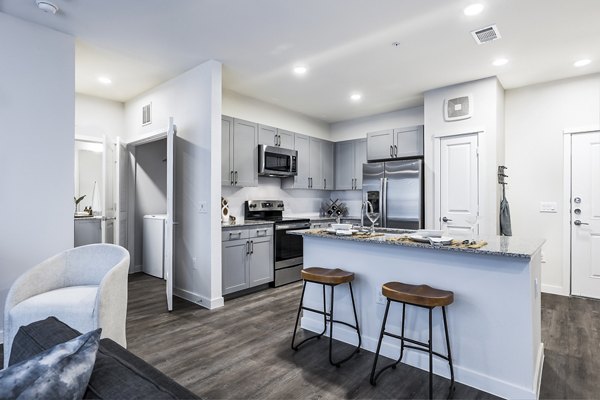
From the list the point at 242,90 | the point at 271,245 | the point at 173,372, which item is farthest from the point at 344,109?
the point at 173,372

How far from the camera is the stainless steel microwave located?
15.6ft

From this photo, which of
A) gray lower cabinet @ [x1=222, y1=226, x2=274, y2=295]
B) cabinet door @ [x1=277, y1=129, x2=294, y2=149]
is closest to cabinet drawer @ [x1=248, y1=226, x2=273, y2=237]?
gray lower cabinet @ [x1=222, y1=226, x2=274, y2=295]

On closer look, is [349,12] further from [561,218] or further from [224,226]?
[561,218]

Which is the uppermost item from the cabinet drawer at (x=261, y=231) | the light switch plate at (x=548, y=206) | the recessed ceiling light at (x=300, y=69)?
the recessed ceiling light at (x=300, y=69)

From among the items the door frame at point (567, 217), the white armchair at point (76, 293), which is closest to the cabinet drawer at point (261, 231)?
the white armchair at point (76, 293)

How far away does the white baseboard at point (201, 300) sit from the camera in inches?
142

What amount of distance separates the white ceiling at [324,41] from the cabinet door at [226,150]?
0.58m

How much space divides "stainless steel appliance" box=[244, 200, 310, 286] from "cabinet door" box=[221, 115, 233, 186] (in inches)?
28.9

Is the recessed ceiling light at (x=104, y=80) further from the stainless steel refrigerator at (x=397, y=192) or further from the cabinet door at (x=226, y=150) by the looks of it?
the stainless steel refrigerator at (x=397, y=192)

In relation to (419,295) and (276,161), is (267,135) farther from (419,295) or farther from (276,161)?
(419,295)

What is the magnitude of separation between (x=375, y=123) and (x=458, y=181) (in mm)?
2141

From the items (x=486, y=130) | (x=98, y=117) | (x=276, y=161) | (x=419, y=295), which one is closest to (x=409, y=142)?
(x=486, y=130)

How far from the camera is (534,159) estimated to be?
14.2 feet

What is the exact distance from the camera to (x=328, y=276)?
2486 mm
